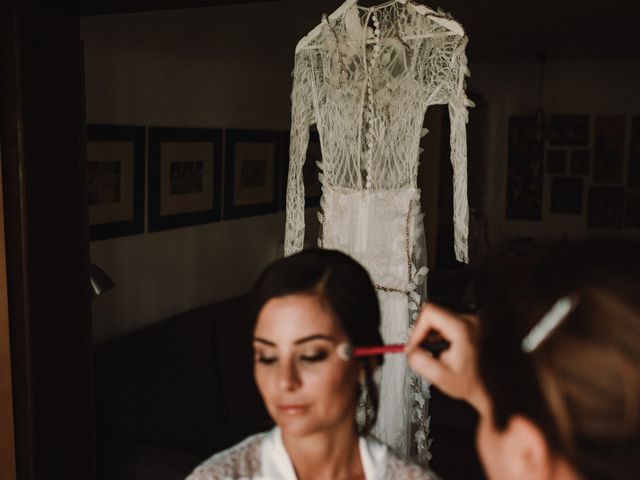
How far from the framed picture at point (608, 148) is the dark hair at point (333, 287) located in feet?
19.8

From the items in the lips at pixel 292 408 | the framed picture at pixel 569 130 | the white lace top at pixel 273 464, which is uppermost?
the framed picture at pixel 569 130

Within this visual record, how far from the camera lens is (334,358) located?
1.15 metres

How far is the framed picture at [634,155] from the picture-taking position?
6.50 metres

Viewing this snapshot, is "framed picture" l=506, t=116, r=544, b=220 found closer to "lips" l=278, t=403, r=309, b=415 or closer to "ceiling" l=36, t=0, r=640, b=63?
"ceiling" l=36, t=0, r=640, b=63

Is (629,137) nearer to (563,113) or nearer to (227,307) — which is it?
(563,113)

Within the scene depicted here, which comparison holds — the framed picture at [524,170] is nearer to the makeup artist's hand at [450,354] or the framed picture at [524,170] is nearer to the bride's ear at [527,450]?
the makeup artist's hand at [450,354]

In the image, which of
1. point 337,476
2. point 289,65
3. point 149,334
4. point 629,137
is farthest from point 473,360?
point 629,137

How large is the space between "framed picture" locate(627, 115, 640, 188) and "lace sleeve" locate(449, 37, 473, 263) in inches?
186

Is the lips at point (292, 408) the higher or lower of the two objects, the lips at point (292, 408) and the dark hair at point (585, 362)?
the lower

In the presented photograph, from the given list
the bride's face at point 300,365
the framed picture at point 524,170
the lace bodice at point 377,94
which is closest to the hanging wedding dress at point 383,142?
the lace bodice at point 377,94

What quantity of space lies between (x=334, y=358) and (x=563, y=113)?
6259 millimetres

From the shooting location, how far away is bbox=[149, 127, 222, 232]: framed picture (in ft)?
11.9

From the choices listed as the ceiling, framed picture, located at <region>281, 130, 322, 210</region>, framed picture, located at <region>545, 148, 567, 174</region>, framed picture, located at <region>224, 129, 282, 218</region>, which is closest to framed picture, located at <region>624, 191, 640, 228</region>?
framed picture, located at <region>545, 148, 567, 174</region>

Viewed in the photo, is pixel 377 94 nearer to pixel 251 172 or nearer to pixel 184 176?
pixel 184 176
